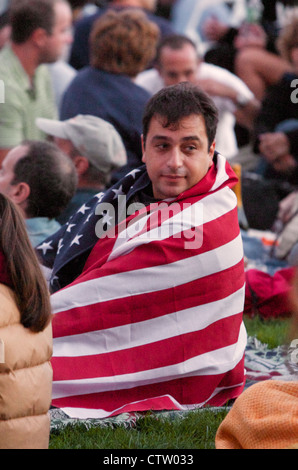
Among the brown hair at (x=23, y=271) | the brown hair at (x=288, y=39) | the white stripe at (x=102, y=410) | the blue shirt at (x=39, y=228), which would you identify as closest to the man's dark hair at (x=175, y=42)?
the brown hair at (x=288, y=39)

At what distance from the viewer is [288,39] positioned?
9.09 metres

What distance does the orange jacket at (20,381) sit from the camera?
3.11 metres

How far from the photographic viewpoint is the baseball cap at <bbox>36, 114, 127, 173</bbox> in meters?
5.98

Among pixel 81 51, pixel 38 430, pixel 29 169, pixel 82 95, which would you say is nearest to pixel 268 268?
pixel 82 95

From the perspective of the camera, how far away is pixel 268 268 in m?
7.23

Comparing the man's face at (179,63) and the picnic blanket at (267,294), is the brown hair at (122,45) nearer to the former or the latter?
the man's face at (179,63)

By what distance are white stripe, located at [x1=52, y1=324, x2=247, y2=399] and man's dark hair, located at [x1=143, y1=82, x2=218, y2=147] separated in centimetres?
113

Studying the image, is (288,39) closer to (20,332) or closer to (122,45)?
(122,45)

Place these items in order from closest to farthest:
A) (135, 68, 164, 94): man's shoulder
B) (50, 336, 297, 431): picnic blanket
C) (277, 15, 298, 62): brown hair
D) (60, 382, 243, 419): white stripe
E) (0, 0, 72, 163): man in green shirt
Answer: (50, 336, 297, 431): picnic blanket, (60, 382, 243, 419): white stripe, (0, 0, 72, 163): man in green shirt, (135, 68, 164, 94): man's shoulder, (277, 15, 298, 62): brown hair

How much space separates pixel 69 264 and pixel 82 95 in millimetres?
2472

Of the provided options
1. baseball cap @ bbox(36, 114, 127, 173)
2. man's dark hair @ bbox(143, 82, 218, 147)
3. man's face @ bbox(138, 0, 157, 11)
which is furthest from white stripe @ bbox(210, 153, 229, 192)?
man's face @ bbox(138, 0, 157, 11)

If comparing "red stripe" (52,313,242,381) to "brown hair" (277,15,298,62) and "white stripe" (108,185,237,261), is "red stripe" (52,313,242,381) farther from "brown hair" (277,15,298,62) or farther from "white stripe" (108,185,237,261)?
"brown hair" (277,15,298,62)

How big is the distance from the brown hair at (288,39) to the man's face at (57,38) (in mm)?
2504

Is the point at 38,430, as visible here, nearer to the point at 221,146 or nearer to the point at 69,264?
the point at 69,264
